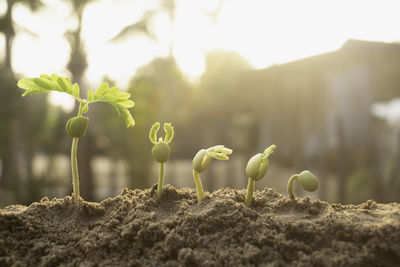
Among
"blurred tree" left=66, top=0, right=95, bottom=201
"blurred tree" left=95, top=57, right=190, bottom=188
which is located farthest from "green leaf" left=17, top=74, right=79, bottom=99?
"blurred tree" left=95, top=57, right=190, bottom=188

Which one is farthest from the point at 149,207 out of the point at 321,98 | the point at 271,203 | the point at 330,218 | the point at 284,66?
the point at 321,98

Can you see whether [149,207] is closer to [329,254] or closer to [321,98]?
[329,254]

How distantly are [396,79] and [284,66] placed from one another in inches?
147

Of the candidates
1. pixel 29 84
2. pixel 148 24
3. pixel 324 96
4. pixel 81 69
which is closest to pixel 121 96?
pixel 29 84

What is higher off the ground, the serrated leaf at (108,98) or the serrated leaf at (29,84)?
the serrated leaf at (29,84)

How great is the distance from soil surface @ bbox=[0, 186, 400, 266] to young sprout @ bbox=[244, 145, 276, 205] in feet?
0.15

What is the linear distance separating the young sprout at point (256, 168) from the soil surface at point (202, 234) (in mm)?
45

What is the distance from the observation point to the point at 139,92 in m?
16.1

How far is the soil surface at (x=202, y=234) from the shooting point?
993 mm

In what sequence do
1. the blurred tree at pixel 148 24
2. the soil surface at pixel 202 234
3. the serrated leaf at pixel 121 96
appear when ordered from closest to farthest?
1. the soil surface at pixel 202 234
2. the serrated leaf at pixel 121 96
3. the blurred tree at pixel 148 24

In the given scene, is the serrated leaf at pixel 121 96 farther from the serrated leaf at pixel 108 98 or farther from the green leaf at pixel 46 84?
the green leaf at pixel 46 84

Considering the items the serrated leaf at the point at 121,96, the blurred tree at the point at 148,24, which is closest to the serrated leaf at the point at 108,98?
the serrated leaf at the point at 121,96

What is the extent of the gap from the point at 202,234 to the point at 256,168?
0.24m

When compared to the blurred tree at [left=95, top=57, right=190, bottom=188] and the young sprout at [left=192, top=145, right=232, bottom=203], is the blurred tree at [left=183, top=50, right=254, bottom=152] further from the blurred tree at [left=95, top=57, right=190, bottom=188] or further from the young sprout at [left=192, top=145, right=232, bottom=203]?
the young sprout at [left=192, top=145, right=232, bottom=203]
